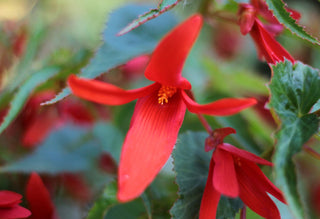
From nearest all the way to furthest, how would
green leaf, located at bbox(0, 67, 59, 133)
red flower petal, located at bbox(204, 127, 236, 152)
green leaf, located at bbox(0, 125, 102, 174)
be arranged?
1. red flower petal, located at bbox(204, 127, 236, 152)
2. green leaf, located at bbox(0, 67, 59, 133)
3. green leaf, located at bbox(0, 125, 102, 174)

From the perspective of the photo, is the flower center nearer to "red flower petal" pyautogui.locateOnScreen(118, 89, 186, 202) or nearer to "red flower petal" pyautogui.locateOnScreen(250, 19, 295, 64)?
"red flower petal" pyautogui.locateOnScreen(118, 89, 186, 202)

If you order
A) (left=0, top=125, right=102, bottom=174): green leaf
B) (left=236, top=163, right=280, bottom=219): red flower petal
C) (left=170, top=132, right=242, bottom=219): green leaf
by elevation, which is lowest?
(left=0, top=125, right=102, bottom=174): green leaf

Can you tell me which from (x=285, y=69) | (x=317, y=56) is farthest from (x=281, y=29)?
(x=317, y=56)

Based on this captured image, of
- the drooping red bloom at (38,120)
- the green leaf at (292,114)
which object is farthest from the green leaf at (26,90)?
the green leaf at (292,114)

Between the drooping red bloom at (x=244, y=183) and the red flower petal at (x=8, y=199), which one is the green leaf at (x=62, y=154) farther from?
the drooping red bloom at (x=244, y=183)

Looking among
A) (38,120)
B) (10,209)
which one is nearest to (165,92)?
(10,209)

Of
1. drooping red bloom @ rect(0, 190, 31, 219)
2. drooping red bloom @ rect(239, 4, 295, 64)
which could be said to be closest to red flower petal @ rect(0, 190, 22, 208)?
drooping red bloom @ rect(0, 190, 31, 219)
